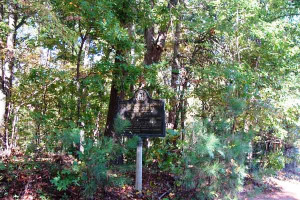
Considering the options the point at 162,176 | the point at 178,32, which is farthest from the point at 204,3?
the point at 162,176

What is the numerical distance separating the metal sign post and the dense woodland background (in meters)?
0.27

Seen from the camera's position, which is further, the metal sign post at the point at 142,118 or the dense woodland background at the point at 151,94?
the metal sign post at the point at 142,118

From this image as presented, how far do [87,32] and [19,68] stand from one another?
3828 mm

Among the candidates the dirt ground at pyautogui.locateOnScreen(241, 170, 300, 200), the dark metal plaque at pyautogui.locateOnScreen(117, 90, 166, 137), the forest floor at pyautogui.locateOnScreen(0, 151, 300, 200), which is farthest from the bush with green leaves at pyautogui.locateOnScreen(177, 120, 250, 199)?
the dirt ground at pyautogui.locateOnScreen(241, 170, 300, 200)

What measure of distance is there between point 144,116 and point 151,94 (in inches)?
102

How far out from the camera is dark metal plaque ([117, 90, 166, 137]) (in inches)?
201

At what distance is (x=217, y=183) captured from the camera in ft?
15.5

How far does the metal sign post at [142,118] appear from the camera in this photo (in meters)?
5.05

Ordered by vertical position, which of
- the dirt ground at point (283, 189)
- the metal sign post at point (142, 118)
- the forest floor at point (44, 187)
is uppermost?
the metal sign post at point (142, 118)

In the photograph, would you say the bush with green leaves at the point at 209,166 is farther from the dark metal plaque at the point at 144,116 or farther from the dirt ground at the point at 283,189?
the dirt ground at the point at 283,189

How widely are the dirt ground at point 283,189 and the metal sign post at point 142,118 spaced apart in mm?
4159

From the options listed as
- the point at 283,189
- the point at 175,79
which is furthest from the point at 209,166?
the point at 283,189

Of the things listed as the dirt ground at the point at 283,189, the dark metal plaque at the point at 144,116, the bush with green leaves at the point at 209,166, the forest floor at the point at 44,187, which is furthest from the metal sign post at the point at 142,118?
the dirt ground at the point at 283,189

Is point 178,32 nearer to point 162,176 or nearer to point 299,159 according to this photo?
point 162,176
